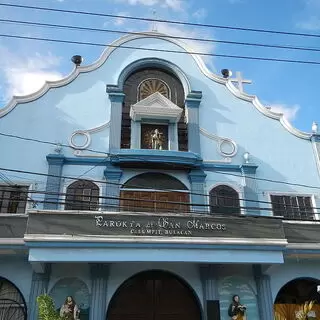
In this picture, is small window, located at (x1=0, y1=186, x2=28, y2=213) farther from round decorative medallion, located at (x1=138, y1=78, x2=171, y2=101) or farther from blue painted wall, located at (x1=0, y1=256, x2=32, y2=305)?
round decorative medallion, located at (x1=138, y1=78, x2=171, y2=101)

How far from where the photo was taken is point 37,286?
12641 millimetres

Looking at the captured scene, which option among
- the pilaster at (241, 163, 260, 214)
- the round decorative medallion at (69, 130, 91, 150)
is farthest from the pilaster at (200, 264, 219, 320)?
the round decorative medallion at (69, 130, 91, 150)

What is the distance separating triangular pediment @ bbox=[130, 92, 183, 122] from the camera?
624 inches

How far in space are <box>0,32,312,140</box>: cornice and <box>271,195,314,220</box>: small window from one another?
2.89 metres

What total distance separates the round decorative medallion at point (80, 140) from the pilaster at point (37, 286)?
4.67 meters

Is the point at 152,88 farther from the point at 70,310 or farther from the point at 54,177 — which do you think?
the point at 70,310

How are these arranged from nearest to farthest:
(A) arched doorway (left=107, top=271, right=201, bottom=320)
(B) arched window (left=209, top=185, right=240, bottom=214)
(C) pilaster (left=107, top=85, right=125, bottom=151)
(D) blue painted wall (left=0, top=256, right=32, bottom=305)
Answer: (D) blue painted wall (left=0, top=256, right=32, bottom=305), (A) arched doorway (left=107, top=271, right=201, bottom=320), (B) arched window (left=209, top=185, right=240, bottom=214), (C) pilaster (left=107, top=85, right=125, bottom=151)

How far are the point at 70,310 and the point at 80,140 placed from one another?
20.7ft

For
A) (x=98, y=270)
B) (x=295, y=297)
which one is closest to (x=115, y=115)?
(x=98, y=270)

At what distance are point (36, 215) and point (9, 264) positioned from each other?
2.27 metres

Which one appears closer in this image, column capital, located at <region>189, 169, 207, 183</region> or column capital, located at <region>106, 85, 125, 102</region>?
column capital, located at <region>189, 169, 207, 183</region>

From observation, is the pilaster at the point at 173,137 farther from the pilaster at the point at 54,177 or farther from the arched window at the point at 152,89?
the pilaster at the point at 54,177

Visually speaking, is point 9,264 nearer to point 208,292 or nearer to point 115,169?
point 115,169

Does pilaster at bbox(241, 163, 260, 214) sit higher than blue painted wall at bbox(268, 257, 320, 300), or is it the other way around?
pilaster at bbox(241, 163, 260, 214)
